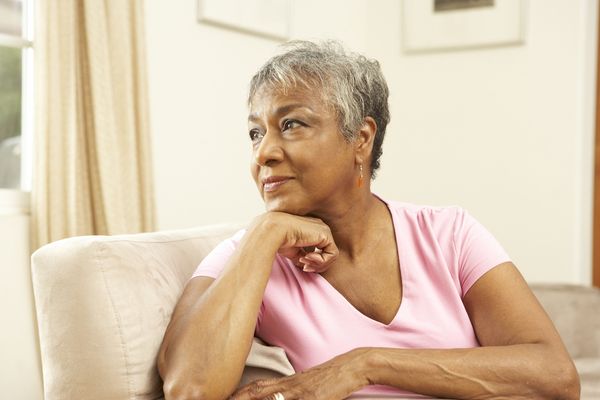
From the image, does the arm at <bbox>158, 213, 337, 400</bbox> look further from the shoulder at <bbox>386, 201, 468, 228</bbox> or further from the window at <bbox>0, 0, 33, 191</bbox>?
the window at <bbox>0, 0, 33, 191</bbox>

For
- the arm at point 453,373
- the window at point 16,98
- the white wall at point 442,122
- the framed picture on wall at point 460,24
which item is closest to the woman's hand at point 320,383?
the arm at point 453,373

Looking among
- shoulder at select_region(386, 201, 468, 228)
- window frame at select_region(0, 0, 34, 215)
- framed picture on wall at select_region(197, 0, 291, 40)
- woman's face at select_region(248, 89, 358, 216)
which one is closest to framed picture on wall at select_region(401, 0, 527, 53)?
framed picture on wall at select_region(197, 0, 291, 40)

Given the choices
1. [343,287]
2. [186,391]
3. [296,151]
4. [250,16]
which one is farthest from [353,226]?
[250,16]

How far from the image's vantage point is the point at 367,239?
1.71m

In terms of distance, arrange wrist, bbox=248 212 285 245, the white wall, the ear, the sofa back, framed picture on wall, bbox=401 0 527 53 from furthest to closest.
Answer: framed picture on wall, bbox=401 0 527 53, the white wall, the sofa back, the ear, wrist, bbox=248 212 285 245

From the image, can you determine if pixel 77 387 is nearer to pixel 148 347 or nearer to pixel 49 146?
pixel 148 347

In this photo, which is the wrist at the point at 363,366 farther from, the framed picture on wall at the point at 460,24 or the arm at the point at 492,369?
the framed picture on wall at the point at 460,24

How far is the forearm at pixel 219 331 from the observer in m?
1.40

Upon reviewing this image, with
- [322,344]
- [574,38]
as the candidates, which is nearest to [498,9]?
[574,38]

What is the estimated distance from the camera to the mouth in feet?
5.18

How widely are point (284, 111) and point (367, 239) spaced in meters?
0.36

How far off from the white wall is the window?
516 mm

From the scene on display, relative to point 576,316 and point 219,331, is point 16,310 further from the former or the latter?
point 576,316

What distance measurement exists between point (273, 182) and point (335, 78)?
0.85 ft
